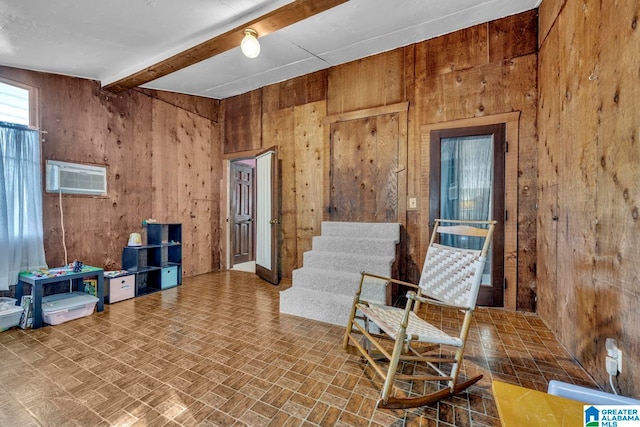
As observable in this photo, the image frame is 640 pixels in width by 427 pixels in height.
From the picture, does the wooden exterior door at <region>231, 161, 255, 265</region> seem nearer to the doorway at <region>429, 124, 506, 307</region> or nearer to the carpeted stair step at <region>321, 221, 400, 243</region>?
the carpeted stair step at <region>321, 221, 400, 243</region>

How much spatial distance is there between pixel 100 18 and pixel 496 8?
3.91 metres

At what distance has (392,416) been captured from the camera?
1.54 meters

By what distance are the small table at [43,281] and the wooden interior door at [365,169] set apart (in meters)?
3.01

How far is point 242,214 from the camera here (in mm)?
5957

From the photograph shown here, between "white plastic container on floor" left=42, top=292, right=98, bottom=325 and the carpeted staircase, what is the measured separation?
212 centimetres

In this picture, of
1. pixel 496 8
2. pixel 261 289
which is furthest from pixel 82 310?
pixel 496 8

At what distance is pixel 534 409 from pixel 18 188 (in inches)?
174

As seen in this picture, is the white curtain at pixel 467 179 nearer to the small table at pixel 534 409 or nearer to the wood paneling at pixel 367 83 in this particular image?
the wood paneling at pixel 367 83

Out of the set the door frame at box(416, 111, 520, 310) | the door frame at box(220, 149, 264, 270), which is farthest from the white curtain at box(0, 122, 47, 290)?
the door frame at box(416, 111, 520, 310)

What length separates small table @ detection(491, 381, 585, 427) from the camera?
0.73 meters

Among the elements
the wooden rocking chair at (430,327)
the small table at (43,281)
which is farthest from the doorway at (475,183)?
the small table at (43,281)

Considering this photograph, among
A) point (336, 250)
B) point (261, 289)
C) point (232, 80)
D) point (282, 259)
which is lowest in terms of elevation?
point (261, 289)

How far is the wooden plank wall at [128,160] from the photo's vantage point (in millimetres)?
3326

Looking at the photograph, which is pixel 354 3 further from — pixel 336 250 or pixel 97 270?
pixel 97 270
